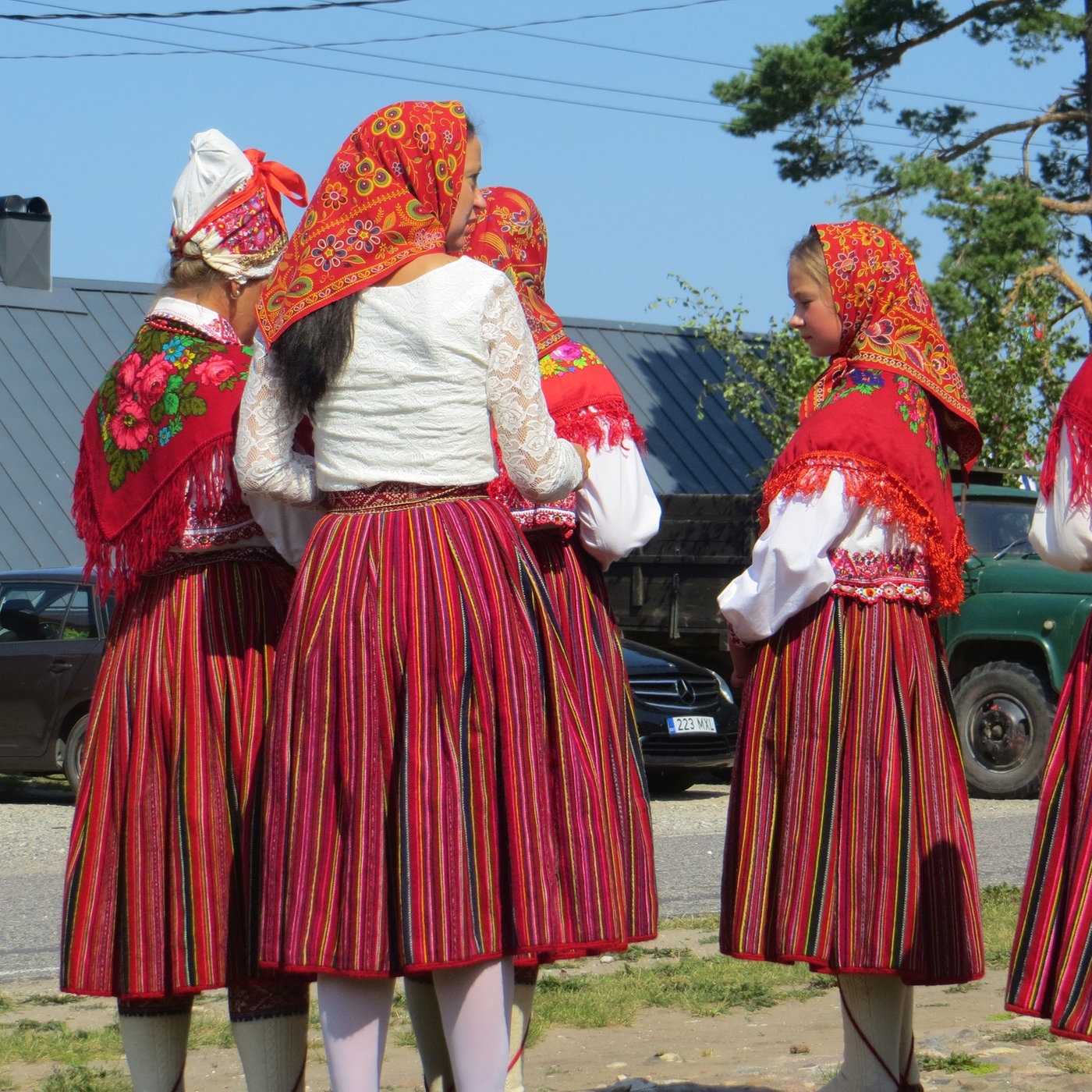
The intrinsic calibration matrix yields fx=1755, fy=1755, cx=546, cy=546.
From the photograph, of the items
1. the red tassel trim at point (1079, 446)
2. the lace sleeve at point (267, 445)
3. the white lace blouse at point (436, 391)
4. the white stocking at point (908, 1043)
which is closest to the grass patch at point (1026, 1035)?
the white stocking at point (908, 1043)

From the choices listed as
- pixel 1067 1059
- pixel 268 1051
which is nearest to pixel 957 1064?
pixel 1067 1059

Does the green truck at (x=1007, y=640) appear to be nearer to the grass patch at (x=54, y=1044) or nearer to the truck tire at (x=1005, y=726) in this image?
the truck tire at (x=1005, y=726)

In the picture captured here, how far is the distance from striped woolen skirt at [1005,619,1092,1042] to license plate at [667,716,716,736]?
8096 mm

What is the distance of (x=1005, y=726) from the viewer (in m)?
11.1

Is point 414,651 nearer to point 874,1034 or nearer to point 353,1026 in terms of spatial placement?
point 353,1026

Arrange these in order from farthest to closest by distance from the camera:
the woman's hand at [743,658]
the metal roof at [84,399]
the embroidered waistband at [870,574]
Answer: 1. the metal roof at [84,399]
2. the woman's hand at [743,658]
3. the embroidered waistband at [870,574]

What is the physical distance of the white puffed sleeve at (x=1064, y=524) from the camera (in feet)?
10.5

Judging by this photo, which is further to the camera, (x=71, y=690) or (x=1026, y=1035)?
(x=71, y=690)

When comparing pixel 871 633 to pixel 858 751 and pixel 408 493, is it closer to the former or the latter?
pixel 858 751

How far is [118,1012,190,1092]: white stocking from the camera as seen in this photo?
11.3ft

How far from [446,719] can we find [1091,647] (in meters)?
1.18

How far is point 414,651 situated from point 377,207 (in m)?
0.80

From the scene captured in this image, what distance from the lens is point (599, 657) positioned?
3.83 metres

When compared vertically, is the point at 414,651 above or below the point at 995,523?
below
